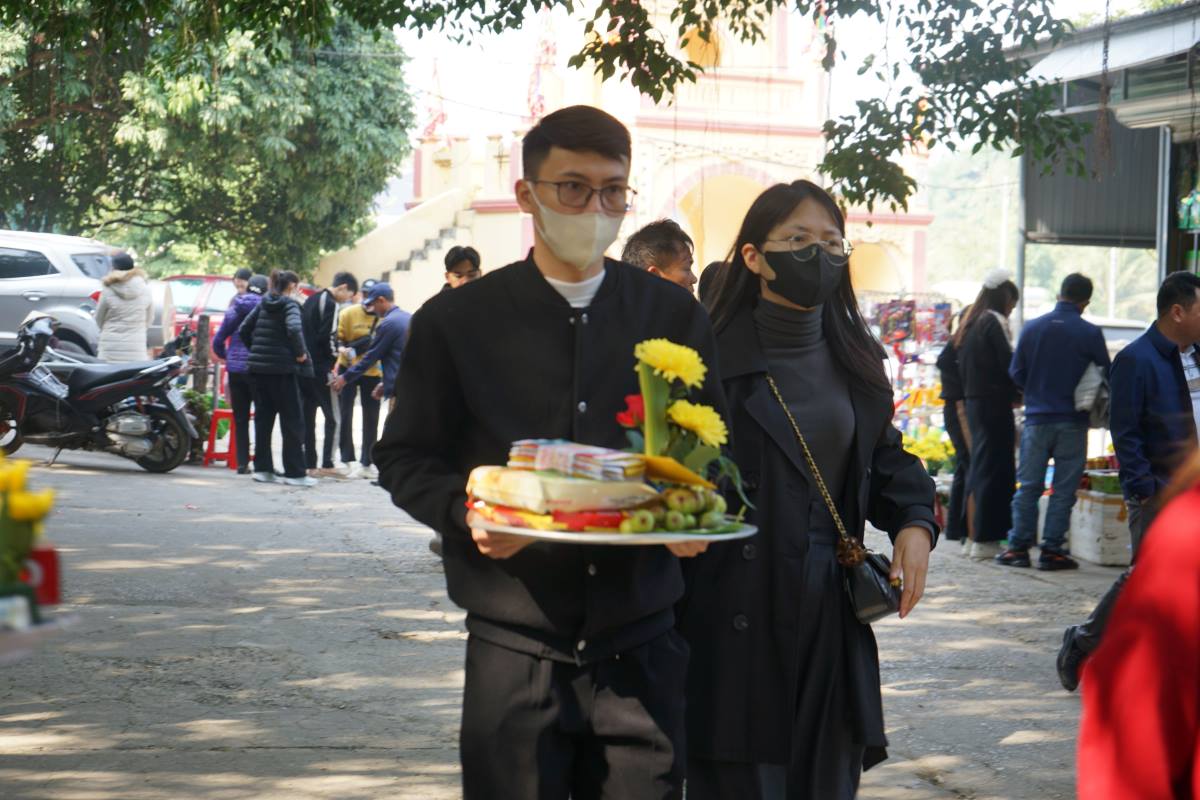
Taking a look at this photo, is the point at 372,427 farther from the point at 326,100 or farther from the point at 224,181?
the point at 224,181

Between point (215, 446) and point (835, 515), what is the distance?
1406cm

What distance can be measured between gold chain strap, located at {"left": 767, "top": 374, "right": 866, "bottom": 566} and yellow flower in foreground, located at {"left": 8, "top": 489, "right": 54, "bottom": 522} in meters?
2.21

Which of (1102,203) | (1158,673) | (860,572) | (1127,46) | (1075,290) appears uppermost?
(1127,46)

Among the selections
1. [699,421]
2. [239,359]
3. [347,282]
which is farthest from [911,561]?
[347,282]

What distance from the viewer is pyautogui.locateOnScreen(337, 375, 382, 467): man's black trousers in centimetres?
1589

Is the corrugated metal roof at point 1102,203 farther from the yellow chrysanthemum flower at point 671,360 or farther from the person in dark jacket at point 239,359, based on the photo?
the yellow chrysanthemum flower at point 671,360

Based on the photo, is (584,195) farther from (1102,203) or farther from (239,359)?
(1102,203)

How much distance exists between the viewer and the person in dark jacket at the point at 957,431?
1209 cm

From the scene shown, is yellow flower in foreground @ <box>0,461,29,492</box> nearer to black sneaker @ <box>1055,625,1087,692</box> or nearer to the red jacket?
the red jacket

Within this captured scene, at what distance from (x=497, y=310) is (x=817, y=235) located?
1137 millimetres

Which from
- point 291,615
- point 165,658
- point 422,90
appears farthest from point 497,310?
point 422,90

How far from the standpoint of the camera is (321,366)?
16.3m

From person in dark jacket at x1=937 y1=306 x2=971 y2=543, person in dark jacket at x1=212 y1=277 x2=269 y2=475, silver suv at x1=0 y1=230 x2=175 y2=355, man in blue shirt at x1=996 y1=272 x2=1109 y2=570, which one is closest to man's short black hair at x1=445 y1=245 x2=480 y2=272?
man in blue shirt at x1=996 y1=272 x2=1109 y2=570

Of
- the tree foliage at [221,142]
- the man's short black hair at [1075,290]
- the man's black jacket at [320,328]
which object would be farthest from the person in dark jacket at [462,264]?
the tree foliage at [221,142]
